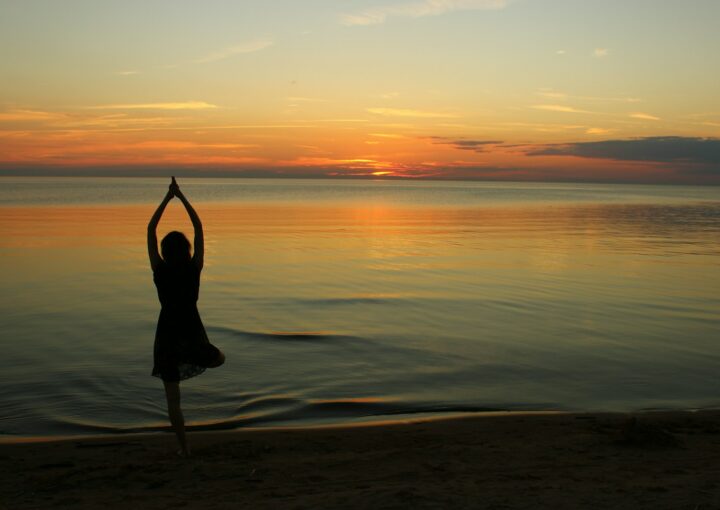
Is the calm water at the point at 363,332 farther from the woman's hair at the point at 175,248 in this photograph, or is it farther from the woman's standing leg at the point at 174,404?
the woman's hair at the point at 175,248

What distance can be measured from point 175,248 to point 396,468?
3020 mm

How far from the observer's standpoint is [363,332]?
13562mm

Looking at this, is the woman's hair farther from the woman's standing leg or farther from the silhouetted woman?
the woman's standing leg

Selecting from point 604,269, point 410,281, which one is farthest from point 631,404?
point 604,269

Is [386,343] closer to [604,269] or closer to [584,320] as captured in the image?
[584,320]

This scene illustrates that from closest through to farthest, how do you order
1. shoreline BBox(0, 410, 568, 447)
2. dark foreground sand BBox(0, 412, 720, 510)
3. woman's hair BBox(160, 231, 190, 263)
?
dark foreground sand BBox(0, 412, 720, 510)
woman's hair BBox(160, 231, 190, 263)
shoreline BBox(0, 410, 568, 447)

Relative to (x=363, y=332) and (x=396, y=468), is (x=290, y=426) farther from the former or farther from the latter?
(x=363, y=332)

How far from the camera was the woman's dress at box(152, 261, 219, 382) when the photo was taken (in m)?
6.60

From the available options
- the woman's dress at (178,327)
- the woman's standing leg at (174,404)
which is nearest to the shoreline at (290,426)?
the woman's standing leg at (174,404)

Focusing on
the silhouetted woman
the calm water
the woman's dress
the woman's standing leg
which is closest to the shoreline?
the calm water

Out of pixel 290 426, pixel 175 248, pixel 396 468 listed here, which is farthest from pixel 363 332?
pixel 175 248

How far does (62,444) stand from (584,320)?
1082 cm

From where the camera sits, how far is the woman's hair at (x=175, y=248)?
21.5ft

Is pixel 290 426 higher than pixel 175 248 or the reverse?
the reverse
